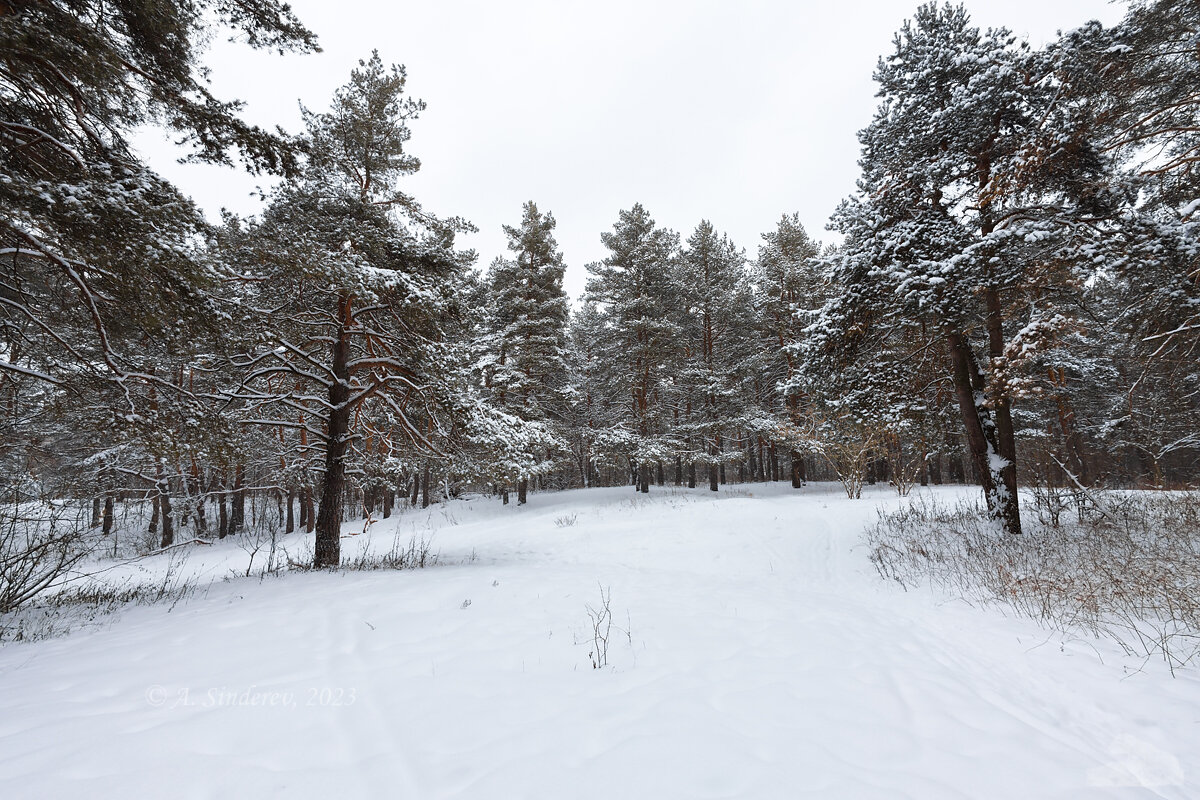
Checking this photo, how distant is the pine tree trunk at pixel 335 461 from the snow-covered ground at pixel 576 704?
273cm

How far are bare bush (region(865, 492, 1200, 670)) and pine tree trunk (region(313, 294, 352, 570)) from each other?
10.2 meters

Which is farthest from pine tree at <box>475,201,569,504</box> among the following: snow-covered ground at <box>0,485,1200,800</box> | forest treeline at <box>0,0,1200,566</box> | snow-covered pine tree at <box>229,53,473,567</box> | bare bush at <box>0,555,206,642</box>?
snow-covered ground at <box>0,485,1200,800</box>

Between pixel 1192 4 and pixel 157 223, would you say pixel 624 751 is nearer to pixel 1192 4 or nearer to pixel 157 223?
pixel 157 223

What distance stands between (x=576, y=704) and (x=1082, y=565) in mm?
6906

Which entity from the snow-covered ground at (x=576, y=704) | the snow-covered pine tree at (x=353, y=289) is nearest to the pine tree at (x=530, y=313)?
the snow-covered pine tree at (x=353, y=289)

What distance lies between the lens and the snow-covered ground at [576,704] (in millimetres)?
2283

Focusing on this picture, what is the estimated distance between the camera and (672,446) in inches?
797

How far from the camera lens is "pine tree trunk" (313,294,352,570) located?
338 inches

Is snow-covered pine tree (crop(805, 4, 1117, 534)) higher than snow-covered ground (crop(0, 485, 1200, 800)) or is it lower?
higher

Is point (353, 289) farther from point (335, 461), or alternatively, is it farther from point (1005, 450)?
point (1005, 450)

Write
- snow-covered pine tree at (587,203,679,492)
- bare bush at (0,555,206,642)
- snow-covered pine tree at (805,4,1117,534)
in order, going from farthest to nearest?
snow-covered pine tree at (587,203,679,492) → snow-covered pine tree at (805,4,1117,534) → bare bush at (0,555,206,642)

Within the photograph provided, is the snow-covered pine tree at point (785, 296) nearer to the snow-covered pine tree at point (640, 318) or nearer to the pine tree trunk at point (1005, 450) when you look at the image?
the snow-covered pine tree at point (640, 318)

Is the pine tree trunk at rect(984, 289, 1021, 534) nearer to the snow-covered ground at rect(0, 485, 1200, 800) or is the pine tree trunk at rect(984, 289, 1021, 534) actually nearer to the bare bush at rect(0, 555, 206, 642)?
the snow-covered ground at rect(0, 485, 1200, 800)

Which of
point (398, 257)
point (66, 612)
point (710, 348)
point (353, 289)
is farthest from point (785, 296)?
point (66, 612)
